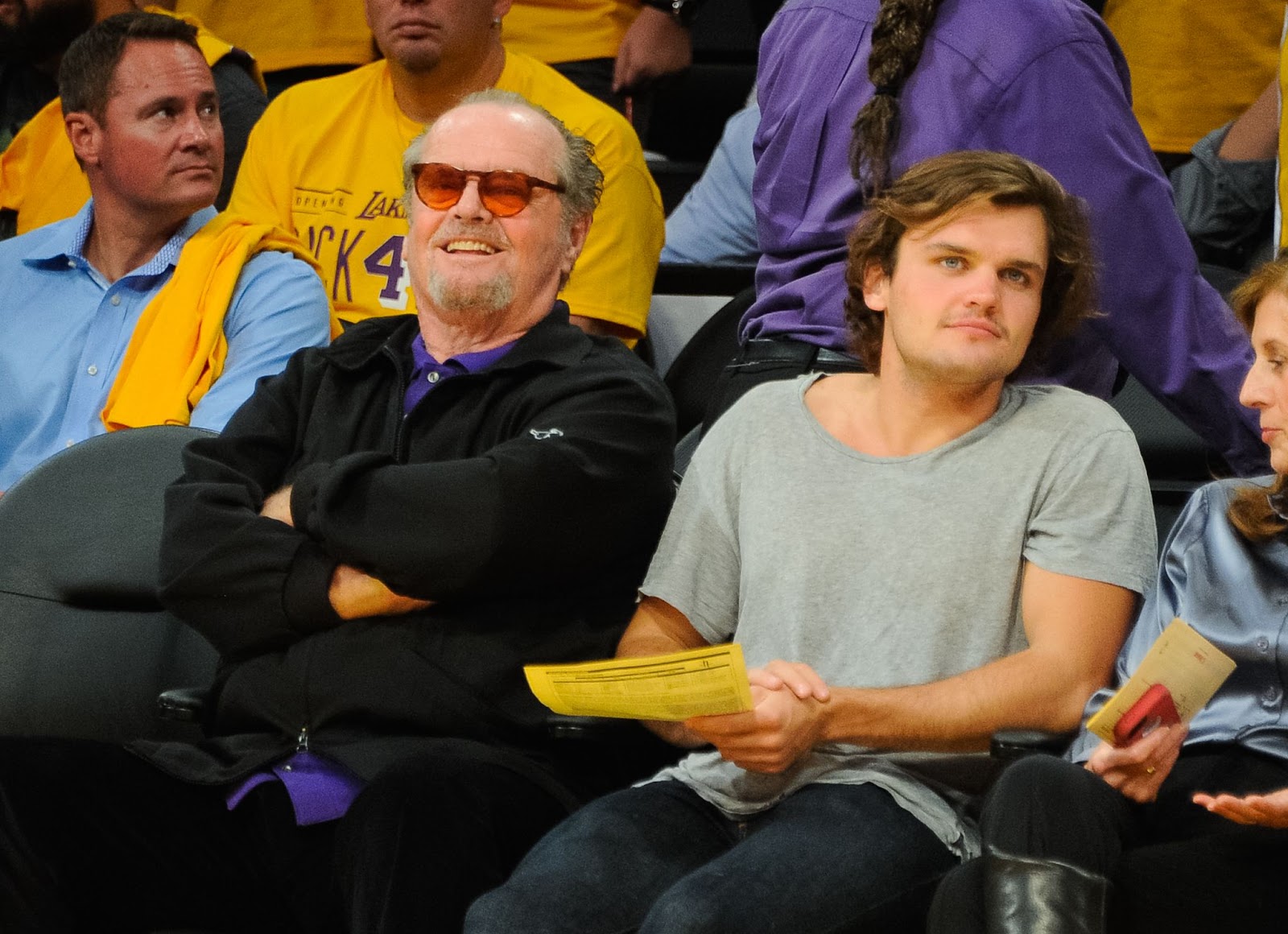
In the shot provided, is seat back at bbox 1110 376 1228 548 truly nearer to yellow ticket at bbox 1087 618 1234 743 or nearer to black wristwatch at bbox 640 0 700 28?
yellow ticket at bbox 1087 618 1234 743

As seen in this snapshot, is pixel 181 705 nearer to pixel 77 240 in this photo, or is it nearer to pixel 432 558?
pixel 432 558

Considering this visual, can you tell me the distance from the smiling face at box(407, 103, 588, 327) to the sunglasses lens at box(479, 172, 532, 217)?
0.01 m

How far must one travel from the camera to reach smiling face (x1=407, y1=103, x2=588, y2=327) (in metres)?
2.70

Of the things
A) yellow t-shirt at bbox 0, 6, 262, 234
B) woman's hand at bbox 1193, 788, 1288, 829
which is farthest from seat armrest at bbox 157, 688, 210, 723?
yellow t-shirt at bbox 0, 6, 262, 234

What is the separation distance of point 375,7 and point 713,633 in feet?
6.71

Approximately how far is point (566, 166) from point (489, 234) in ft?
0.64

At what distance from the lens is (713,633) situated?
2439 millimetres

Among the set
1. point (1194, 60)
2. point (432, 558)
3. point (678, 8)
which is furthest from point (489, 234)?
point (1194, 60)

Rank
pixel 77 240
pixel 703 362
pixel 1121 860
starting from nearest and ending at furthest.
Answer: pixel 1121 860 < pixel 703 362 < pixel 77 240

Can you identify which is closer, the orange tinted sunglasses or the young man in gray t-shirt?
the young man in gray t-shirt

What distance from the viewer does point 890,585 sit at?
7.33 feet

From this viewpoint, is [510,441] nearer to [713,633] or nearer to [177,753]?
[713,633]

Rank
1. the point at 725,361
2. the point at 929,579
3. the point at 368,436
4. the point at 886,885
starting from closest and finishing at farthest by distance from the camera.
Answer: the point at 886,885, the point at 929,579, the point at 368,436, the point at 725,361

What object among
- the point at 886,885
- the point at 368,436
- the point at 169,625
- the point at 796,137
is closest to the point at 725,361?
the point at 796,137
